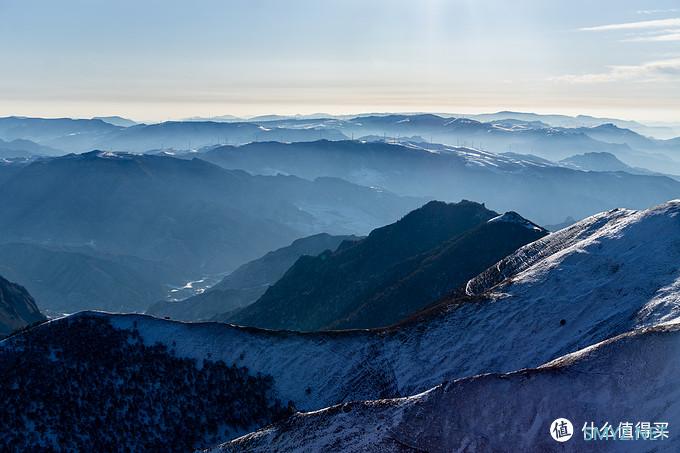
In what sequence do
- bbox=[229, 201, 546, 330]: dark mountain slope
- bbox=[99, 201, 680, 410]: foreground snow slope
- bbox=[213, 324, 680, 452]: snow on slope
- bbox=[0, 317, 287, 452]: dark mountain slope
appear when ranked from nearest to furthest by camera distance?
bbox=[213, 324, 680, 452]: snow on slope < bbox=[0, 317, 287, 452]: dark mountain slope < bbox=[99, 201, 680, 410]: foreground snow slope < bbox=[229, 201, 546, 330]: dark mountain slope

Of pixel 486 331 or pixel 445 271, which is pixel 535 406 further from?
pixel 445 271

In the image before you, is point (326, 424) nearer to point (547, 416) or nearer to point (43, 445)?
point (547, 416)

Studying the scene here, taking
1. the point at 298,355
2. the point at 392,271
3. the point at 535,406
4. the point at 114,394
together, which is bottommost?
the point at 392,271

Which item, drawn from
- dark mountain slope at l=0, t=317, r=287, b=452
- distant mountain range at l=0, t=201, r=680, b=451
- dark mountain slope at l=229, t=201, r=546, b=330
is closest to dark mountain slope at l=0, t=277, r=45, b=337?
dark mountain slope at l=229, t=201, r=546, b=330

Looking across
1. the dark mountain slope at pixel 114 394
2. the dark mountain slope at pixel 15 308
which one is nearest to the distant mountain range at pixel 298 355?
the dark mountain slope at pixel 114 394

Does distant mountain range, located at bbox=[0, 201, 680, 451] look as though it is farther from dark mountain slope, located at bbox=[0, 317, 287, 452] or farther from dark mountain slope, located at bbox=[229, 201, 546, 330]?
dark mountain slope, located at bbox=[229, 201, 546, 330]

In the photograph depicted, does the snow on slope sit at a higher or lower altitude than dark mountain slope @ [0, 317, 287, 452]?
higher

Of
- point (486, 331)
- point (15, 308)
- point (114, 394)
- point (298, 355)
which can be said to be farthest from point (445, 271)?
point (15, 308)
